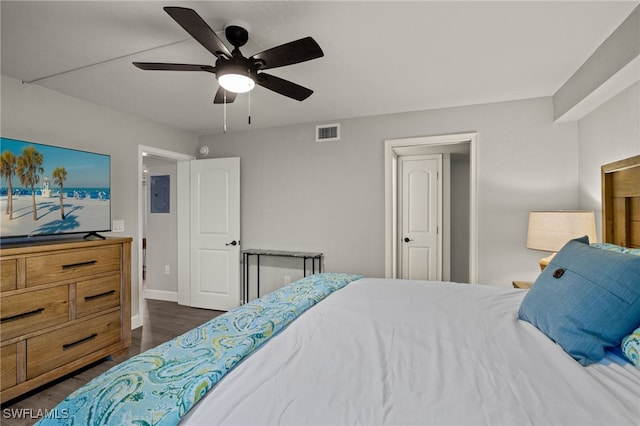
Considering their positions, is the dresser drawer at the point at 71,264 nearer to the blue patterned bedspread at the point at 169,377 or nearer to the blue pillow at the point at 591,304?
the blue patterned bedspread at the point at 169,377

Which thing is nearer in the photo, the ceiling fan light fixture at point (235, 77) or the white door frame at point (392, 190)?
the ceiling fan light fixture at point (235, 77)

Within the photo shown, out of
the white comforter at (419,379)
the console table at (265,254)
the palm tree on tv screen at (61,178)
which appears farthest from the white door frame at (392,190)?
the palm tree on tv screen at (61,178)

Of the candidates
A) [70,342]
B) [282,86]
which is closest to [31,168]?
[70,342]

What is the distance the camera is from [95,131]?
312 centimetres

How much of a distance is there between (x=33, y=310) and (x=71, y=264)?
0.37m

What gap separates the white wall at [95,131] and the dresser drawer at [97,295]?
831mm

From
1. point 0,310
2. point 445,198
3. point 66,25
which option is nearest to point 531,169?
point 445,198

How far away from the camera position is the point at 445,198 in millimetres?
4434

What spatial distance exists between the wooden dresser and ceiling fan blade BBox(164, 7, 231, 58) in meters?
1.87

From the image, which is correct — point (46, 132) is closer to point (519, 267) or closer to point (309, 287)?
point (309, 287)

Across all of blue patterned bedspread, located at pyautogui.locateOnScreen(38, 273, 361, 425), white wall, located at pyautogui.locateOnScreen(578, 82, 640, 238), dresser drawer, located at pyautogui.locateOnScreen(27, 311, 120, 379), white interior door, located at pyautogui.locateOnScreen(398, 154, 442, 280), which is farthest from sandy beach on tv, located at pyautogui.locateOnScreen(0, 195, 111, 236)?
white wall, located at pyautogui.locateOnScreen(578, 82, 640, 238)

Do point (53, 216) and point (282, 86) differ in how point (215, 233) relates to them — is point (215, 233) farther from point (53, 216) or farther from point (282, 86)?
point (282, 86)

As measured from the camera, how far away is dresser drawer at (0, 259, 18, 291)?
1975mm

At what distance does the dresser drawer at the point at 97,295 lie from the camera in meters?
2.43
